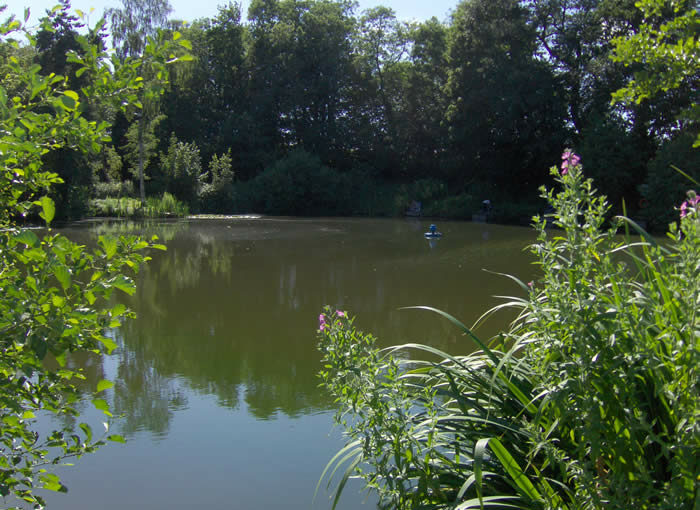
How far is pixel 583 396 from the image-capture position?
180 centimetres

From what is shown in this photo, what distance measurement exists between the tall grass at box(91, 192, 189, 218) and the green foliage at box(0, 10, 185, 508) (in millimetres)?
21728

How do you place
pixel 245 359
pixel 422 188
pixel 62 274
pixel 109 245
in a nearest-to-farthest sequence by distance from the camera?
pixel 62 274
pixel 109 245
pixel 245 359
pixel 422 188

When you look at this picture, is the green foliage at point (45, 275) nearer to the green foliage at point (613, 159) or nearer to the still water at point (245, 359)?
the still water at point (245, 359)

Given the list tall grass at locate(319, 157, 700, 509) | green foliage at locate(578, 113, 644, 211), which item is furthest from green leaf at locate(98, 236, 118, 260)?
green foliage at locate(578, 113, 644, 211)

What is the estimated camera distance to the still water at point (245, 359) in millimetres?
3420

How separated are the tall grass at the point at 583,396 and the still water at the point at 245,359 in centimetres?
93

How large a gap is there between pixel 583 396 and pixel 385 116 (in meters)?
32.5

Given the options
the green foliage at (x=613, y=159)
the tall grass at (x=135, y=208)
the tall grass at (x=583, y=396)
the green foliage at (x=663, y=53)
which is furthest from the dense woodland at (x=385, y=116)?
the tall grass at (x=583, y=396)

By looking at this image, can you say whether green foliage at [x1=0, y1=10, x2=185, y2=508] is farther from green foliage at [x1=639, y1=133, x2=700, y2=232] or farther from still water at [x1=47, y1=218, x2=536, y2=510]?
green foliage at [x1=639, y1=133, x2=700, y2=232]

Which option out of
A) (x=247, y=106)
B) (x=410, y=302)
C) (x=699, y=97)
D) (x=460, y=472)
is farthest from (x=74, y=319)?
(x=247, y=106)

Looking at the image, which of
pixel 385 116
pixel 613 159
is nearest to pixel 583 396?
pixel 613 159

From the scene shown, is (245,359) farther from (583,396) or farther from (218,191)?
(218,191)

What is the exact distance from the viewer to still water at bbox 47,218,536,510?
11.2 feet

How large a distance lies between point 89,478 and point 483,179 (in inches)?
1081
